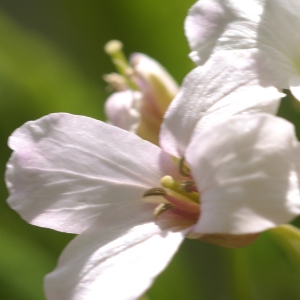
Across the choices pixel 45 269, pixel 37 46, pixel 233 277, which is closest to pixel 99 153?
pixel 233 277

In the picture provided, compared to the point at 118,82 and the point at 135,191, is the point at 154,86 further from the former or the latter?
the point at 135,191

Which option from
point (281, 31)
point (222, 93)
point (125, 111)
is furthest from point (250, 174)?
point (125, 111)

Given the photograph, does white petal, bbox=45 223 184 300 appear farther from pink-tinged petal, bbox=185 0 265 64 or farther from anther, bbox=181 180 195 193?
pink-tinged petal, bbox=185 0 265 64

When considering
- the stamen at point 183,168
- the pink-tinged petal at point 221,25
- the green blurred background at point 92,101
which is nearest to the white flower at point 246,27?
the pink-tinged petal at point 221,25

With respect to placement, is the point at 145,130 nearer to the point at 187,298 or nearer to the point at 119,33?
the point at 187,298

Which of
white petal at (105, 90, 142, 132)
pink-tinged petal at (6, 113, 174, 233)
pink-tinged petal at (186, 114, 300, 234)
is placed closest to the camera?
pink-tinged petal at (186, 114, 300, 234)

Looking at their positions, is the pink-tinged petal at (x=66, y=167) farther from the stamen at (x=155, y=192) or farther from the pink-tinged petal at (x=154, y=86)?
the pink-tinged petal at (x=154, y=86)

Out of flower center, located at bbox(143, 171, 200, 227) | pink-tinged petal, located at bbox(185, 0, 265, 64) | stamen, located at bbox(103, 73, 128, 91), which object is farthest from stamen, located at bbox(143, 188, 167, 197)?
stamen, located at bbox(103, 73, 128, 91)
